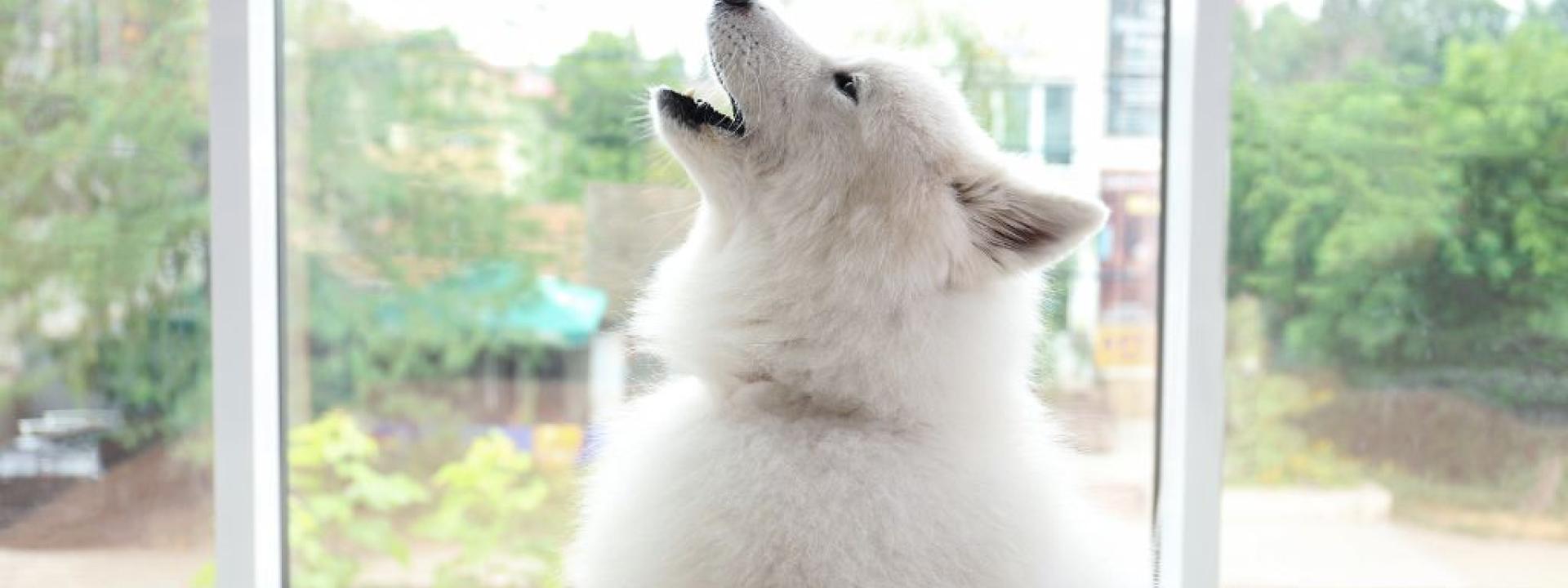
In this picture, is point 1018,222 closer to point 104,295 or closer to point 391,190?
point 391,190

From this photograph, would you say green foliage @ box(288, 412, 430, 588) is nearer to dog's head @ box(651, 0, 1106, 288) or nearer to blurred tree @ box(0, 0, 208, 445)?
blurred tree @ box(0, 0, 208, 445)

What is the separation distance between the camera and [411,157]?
1.98m

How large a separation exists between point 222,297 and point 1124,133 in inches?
56.3

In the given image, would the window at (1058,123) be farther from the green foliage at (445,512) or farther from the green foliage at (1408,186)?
the green foliage at (445,512)

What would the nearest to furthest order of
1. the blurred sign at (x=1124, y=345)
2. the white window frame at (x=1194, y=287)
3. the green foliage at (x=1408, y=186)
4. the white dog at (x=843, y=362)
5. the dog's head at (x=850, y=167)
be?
the white dog at (x=843, y=362)
the dog's head at (x=850, y=167)
the white window frame at (x=1194, y=287)
the green foliage at (x=1408, y=186)
the blurred sign at (x=1124, y=345)

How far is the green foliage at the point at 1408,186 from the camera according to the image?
6.19 ft

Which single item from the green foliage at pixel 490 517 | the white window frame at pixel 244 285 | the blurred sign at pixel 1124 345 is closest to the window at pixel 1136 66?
the blurred sign at pixel 1124 345

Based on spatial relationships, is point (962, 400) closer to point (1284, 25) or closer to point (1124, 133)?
point (1124, 133)

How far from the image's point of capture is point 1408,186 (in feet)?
6.22

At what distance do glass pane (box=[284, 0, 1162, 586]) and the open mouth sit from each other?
0.61m

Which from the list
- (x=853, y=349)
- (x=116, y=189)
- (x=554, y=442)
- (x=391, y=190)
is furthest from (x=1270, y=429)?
(x=116, y=189)

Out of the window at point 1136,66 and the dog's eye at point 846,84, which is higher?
the window at point 1136,66

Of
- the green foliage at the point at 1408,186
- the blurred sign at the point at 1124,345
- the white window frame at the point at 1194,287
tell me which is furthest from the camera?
the blurred sign at the point at 1124,345

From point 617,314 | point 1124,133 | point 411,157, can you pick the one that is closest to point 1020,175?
point 1124,133
